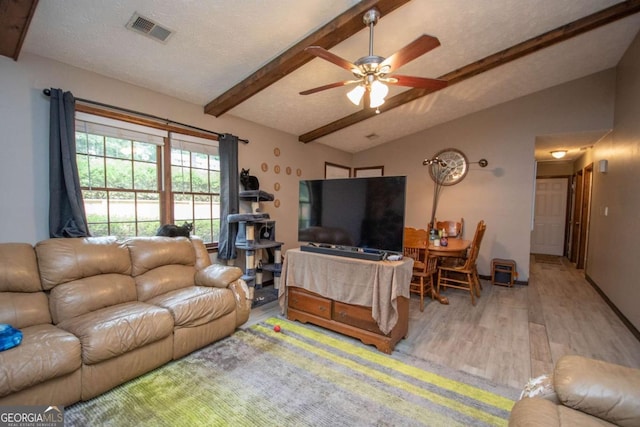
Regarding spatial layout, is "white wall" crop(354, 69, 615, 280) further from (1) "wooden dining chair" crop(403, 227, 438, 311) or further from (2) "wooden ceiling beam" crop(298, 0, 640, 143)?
(1) "wooden dining chair" crop(403, 227, 438, 311)

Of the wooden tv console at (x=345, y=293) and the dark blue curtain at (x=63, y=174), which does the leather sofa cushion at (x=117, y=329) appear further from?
the wooden tv console at (x=345, y=293)

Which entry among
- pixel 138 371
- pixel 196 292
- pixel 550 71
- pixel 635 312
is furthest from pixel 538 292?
pixel 138 371

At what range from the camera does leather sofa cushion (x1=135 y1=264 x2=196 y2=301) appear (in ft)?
8.61

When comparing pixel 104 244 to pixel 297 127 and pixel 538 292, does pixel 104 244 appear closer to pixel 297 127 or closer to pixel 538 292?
pixel 297 127

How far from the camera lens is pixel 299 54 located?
2.70m

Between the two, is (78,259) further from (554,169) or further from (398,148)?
(554,169)

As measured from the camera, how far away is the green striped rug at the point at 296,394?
1.75 m

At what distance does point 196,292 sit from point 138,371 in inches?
28.1

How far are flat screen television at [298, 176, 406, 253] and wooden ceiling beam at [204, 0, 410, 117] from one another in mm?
1208

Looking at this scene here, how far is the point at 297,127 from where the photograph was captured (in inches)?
185

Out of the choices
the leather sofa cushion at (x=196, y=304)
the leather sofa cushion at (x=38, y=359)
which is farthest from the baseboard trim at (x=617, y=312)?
the leather sofa cushion at (x=38, y=359)

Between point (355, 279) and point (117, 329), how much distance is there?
6.23ft

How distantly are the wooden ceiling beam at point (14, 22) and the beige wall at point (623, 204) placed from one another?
219 inches

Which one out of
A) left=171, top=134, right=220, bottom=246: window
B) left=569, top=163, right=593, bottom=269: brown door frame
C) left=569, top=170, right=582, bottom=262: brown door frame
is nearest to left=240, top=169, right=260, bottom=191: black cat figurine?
left=171, top=134, right=220, bottom=246: window
